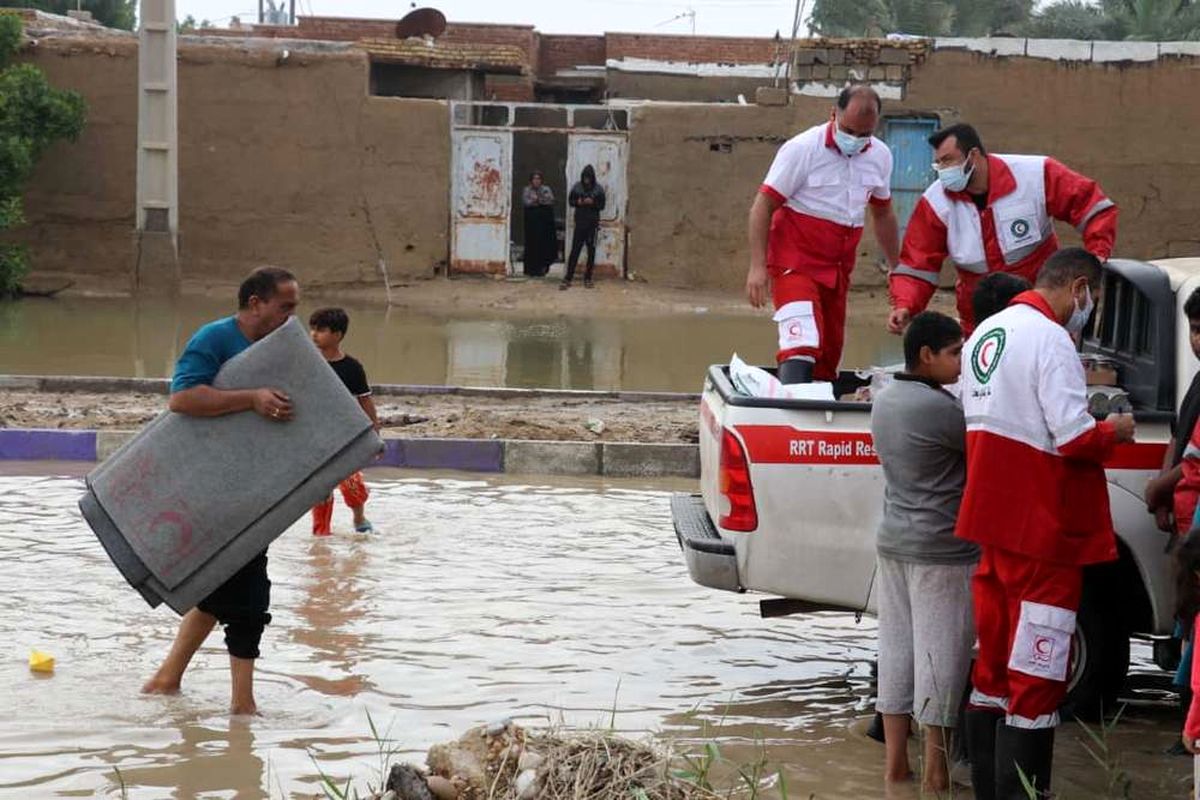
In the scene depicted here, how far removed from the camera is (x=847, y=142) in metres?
8.03

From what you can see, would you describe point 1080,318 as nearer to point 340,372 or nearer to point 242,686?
point 242,686

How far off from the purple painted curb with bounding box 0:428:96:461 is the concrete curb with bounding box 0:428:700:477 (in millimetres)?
40

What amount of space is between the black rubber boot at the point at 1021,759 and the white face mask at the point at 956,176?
9.64 feet

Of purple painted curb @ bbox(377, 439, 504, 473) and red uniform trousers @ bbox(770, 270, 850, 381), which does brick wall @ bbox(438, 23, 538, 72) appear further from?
red uniform trousers @ bbox(770, 270, 850, 381)

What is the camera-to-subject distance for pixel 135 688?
268 inches

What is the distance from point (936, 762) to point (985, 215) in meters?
2.80

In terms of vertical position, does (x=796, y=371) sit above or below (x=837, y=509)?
above

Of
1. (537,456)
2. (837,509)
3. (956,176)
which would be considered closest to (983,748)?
(837,509)

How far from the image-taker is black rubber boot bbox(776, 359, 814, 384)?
304 inches

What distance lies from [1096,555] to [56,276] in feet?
70.4

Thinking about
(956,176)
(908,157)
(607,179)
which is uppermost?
(908,157)

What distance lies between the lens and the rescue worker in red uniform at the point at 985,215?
24.9 ft

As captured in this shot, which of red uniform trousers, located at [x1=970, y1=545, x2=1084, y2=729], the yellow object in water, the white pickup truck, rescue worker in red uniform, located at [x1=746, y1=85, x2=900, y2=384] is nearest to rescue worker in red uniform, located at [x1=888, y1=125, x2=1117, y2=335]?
rescue worker in red uniform, located at [x1=746, y1=85, x2=900, y2=384]

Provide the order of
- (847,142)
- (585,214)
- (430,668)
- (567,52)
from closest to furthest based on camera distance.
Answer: (430,668) < (847,142) < (585,214) < (567,52)
